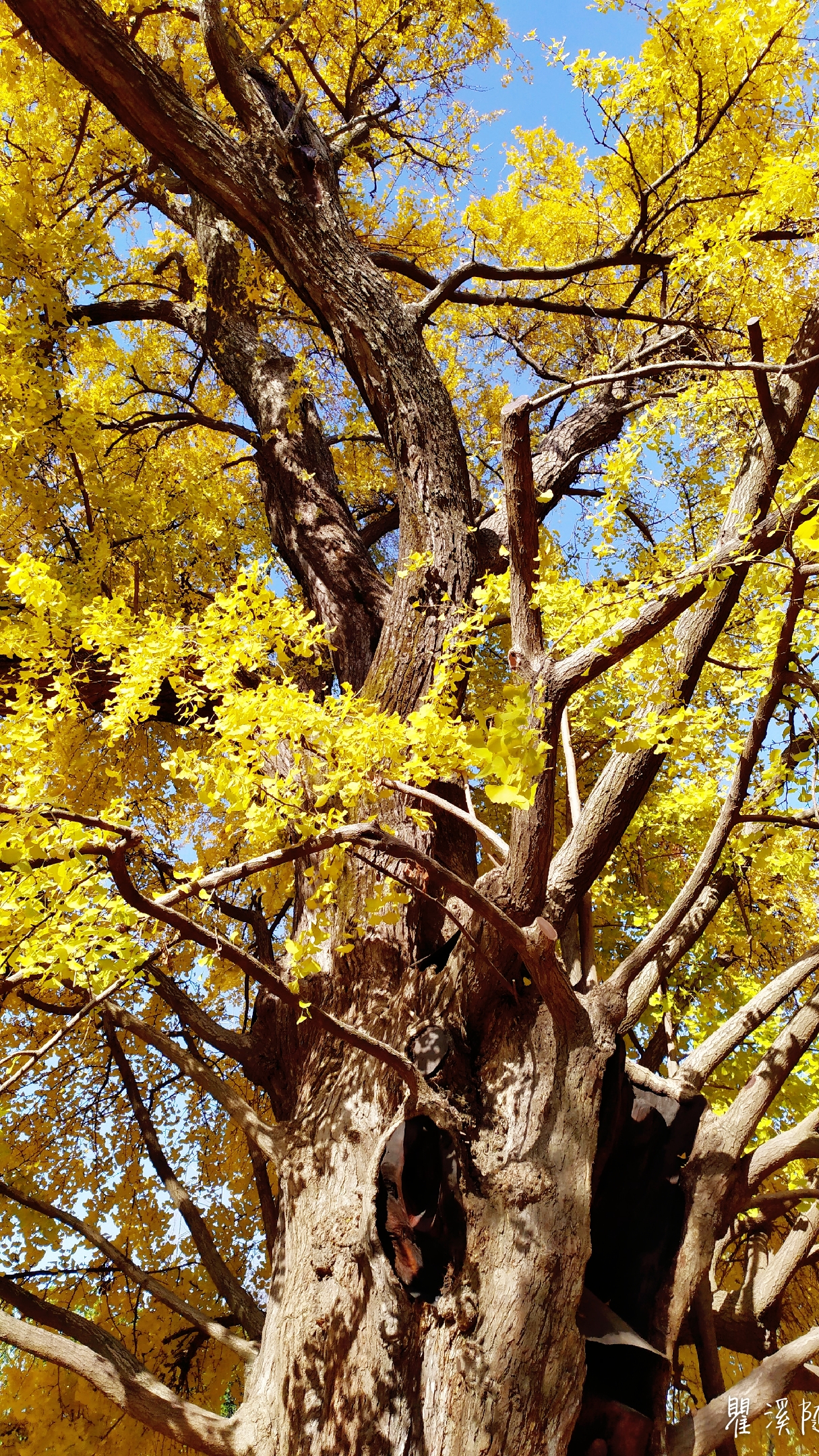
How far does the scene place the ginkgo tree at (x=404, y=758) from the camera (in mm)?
2691

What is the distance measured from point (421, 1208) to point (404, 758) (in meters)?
1.55

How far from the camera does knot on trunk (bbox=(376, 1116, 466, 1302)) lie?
2.83 metres

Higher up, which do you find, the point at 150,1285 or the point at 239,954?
the point at 239,954

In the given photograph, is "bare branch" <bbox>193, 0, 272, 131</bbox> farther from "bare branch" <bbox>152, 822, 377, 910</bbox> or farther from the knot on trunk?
the knot on trunk

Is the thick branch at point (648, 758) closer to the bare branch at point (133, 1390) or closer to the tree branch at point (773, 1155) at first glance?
the tree branch at point (773, 1155)

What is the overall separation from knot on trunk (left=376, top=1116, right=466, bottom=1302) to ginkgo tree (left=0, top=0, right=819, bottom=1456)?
2cm

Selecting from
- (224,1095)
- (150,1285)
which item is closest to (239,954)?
(224,1095)

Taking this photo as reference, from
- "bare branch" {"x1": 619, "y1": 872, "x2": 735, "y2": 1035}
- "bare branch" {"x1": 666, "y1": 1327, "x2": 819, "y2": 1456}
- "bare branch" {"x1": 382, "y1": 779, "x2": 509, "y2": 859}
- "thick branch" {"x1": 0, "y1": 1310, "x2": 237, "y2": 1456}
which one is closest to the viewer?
"bare branch" {"x1": 382, "y1": 779, "x2": 509, "y2": 859}

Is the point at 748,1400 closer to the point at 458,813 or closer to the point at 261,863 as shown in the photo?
the point at 458,813

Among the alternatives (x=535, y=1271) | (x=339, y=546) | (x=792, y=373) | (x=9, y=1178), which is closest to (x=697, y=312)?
(x=792, y=373)

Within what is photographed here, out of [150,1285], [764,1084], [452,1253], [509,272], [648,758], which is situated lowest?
[150,1285]

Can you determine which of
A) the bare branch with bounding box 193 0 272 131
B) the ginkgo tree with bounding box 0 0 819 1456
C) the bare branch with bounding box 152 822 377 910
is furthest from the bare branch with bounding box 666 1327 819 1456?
the bare branch with bounding box 193 0 272 131

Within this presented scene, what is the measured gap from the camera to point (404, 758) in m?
3.02

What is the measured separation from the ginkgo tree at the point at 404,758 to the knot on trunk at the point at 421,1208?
0.02m
